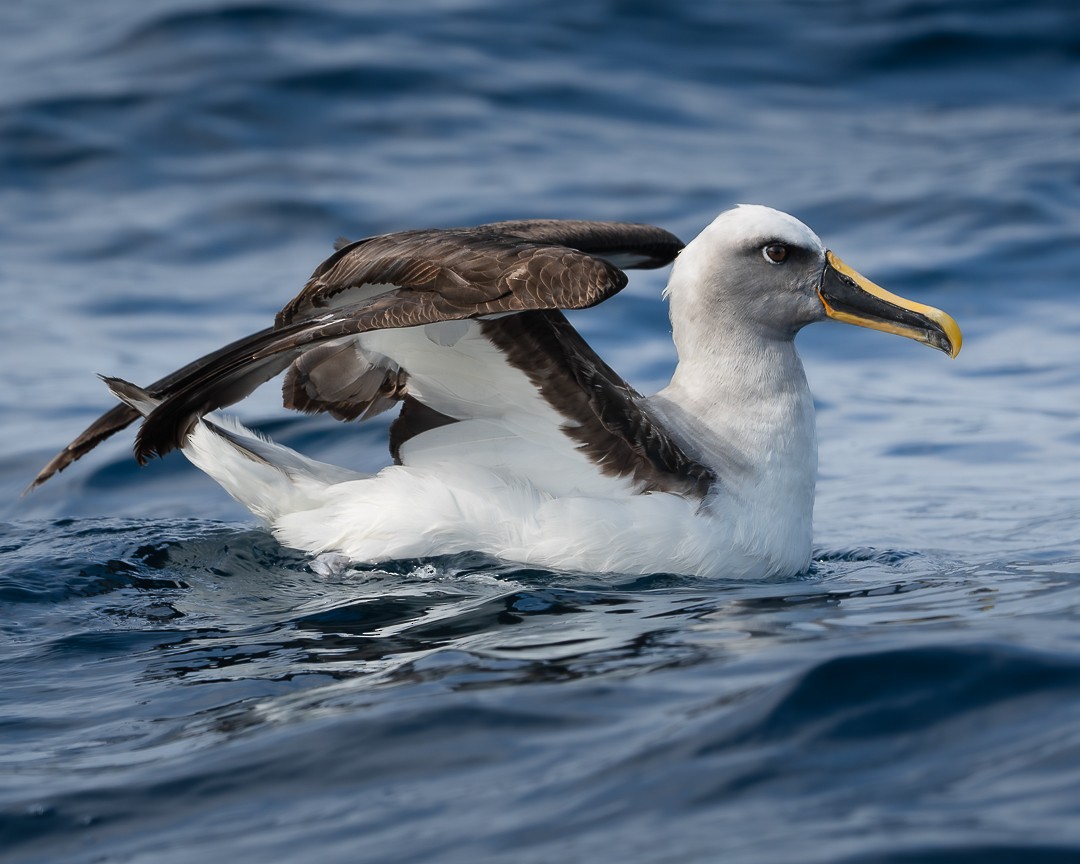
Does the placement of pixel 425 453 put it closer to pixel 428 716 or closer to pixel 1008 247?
pixel 428 716

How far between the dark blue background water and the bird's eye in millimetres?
1490

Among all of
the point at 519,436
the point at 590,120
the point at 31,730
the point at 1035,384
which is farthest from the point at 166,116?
the point at 31,730

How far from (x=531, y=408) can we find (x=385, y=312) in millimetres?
1029

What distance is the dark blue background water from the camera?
4.19 meters

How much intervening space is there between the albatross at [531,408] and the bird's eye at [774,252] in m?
0.01

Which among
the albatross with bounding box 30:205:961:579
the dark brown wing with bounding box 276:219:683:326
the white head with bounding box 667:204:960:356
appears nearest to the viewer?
the dark brown wing with bounding box 276:219:683:326

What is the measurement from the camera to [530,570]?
6832mm

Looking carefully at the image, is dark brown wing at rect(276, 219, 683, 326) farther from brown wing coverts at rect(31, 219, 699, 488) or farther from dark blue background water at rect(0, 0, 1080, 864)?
dark blue background water at rect(0, 0, 1080, 864)

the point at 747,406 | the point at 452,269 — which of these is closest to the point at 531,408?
the point at 452,269

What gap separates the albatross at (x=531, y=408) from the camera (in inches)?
252

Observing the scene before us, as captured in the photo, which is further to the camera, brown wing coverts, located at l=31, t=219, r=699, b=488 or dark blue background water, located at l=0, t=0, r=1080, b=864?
brown wing coverts, located at l=31, t=219, r=699, b=488

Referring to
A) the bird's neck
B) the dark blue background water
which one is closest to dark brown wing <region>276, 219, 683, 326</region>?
the bird's neck

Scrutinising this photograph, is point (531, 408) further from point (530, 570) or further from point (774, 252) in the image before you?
point (774, 252)

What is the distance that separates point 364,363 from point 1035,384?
5.82 meters
